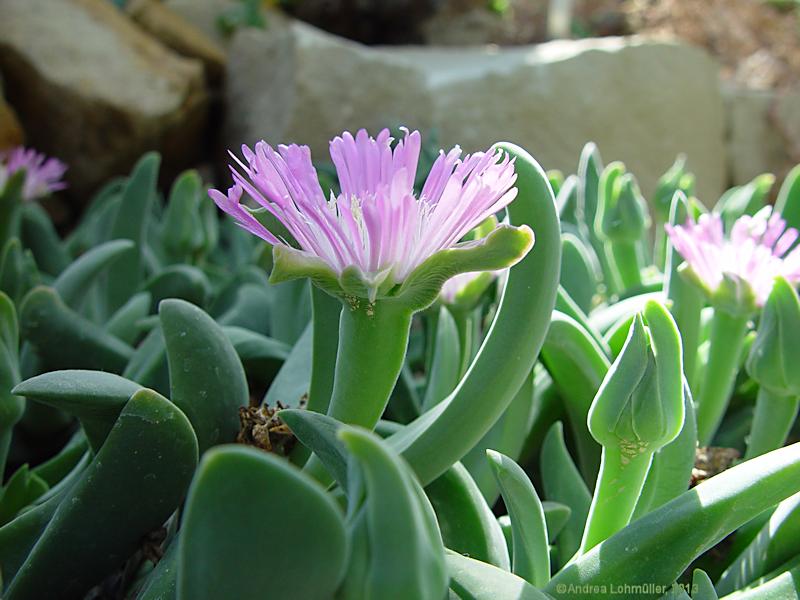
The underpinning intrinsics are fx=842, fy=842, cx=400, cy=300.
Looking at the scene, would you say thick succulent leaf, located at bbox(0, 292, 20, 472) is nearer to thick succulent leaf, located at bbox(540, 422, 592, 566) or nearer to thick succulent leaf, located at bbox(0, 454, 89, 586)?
thick succulent leaf, located at bbox(0, 454, 89, 586)

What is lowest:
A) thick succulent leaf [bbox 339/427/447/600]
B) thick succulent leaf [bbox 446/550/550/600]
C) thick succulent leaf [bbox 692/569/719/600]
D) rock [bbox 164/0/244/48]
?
rock [bbox 164/0/244/48]

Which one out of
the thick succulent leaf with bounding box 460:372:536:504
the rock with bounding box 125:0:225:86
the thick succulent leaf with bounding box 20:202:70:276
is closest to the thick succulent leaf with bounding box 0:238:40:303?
Result: the thick succulent leaf with bounding box 20:202:70:276

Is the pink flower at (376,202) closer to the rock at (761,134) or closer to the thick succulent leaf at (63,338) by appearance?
the thick succulent leaf at (63,338)

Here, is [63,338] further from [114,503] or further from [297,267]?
[297,267]

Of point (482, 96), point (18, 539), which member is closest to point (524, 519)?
point (18, 539)

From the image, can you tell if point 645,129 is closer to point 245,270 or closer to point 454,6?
point 454,6
